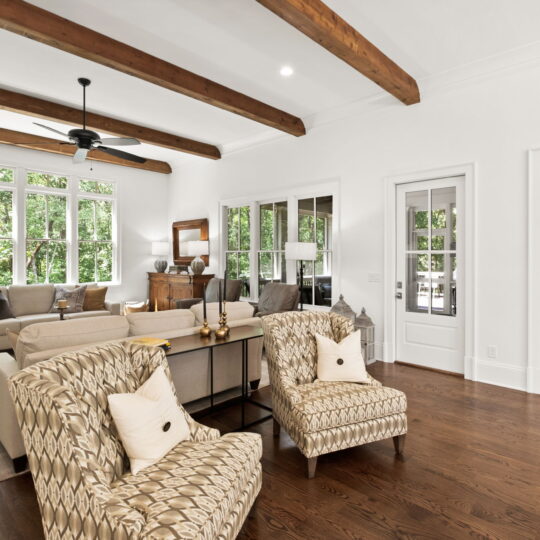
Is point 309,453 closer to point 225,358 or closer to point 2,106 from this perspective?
point 225,358

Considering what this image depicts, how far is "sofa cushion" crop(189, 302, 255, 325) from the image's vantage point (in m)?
3.31

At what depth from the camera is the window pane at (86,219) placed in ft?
22.7

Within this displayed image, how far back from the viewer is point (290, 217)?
5684 millimetres

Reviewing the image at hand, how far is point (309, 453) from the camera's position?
2.18 meters

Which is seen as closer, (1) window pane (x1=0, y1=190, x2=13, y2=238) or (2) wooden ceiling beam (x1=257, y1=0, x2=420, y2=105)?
(2) wooden ceiling beam (x1=257, y1=0, x2=420, y2=105)

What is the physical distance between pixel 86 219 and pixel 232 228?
268 centimetres

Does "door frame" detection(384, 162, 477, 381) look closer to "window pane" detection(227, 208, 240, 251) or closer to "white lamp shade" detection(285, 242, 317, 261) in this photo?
"white lamp shade" detection(285, 242, 317, 261)

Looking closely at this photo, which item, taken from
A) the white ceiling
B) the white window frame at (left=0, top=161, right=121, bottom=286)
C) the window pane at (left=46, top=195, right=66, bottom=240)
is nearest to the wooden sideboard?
the white window frame at (left=0, top=161, right=121, bottom=286)

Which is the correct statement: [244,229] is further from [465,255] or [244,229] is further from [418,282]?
[465,255]

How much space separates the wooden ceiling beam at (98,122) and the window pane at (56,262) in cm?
232

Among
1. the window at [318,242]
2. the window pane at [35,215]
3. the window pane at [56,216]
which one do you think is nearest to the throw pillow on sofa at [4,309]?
the window pane at [35,215]

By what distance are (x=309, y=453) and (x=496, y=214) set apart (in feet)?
9.70

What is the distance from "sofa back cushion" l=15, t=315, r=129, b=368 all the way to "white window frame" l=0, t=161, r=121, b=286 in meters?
4.57

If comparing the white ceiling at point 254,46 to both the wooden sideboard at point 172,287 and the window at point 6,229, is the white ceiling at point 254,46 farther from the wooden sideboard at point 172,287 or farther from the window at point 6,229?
the wooden sideboard at point 172,287
